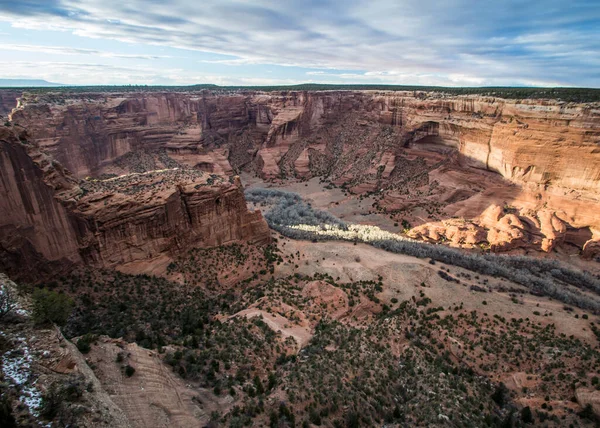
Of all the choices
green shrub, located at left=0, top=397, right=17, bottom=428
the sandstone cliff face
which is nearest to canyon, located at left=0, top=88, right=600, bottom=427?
the sandstone cliff face

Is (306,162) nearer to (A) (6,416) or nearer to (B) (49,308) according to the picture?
(B) (49,308)

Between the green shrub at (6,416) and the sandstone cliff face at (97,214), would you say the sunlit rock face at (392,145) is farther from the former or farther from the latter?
the green shrub at (6,416)

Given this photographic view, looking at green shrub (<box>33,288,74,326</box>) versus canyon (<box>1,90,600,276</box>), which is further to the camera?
canyon (<box>1,90,600,276</box>)

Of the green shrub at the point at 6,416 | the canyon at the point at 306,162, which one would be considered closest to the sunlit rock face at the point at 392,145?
the canyon at the point at 306,162

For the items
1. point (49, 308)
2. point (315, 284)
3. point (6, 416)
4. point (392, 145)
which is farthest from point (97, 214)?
point (392, 145)

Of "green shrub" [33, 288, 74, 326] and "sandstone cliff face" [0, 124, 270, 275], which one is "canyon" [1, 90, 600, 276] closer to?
"sandstone cliff face" [0, 124, 270, 275]

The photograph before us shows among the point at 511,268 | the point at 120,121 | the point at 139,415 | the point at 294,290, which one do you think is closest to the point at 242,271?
the point at 294,290
